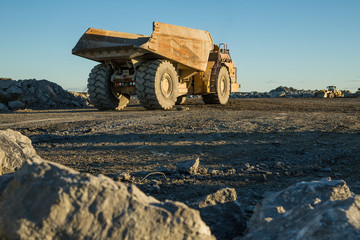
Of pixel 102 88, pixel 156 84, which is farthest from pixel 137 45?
pixel 102 88

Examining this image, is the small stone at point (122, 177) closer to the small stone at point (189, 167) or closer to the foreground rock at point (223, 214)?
the small stone at point (189, 167)

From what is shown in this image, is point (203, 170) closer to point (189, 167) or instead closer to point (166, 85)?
point (189, 167)

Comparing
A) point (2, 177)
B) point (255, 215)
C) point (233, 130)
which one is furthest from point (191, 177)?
point (233, 130)

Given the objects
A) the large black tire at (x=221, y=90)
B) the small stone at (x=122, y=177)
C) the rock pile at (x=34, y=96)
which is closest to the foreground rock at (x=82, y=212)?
the small stone at (x=122, y=177)

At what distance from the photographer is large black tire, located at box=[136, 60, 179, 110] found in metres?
10.9

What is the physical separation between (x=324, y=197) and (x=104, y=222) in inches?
57.9

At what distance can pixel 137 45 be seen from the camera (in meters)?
10.3

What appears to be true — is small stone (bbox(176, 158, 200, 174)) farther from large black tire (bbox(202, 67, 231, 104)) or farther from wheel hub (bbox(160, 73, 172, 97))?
large black tire (bbox(202, 67, 231, 104))

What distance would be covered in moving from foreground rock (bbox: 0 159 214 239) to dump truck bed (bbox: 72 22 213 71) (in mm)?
8977

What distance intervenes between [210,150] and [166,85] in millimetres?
6726

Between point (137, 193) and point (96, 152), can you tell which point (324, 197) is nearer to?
point (137, 193)

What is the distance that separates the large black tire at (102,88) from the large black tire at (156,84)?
137 centimetres

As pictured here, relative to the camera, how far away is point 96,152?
5336mm

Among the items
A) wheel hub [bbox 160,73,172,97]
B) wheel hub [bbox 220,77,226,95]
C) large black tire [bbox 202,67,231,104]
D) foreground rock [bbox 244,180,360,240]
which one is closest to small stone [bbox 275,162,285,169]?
foreground rock [bbox 244,180,360,240]
